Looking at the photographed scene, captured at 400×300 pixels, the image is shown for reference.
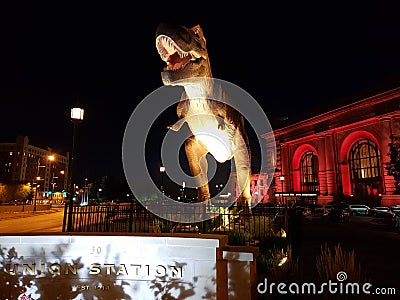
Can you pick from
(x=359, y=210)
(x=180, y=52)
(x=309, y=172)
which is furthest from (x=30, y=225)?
(x=309, y=172)

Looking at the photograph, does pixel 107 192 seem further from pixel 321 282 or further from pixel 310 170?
pixel 321 282

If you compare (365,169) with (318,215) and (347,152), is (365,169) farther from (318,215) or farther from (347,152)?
(318,215)

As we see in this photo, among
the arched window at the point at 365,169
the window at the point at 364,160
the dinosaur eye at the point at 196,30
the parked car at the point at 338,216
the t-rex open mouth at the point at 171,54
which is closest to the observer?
the t-rex open mouth at the point at 171,54

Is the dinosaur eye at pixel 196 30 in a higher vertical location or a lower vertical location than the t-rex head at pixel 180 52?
higher

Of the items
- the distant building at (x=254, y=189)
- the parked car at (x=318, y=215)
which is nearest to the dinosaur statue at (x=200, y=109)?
the distant building at (x=254, y=189)

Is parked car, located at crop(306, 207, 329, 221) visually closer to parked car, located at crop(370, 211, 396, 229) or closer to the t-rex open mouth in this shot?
parked car, located at crop(370, 211, 396, 229)

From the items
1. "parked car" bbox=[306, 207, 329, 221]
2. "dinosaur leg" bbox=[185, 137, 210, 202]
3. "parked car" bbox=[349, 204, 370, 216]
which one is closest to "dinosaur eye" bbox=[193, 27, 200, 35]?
"dinosaur leg" bbox=[185, 137, 210, 202]

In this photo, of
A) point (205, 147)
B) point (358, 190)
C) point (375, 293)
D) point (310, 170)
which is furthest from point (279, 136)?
point (375, 293)

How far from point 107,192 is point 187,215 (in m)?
65.8

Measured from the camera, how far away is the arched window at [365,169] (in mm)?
41859

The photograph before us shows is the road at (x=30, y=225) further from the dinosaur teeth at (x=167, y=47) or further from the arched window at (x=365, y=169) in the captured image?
the arched window at (x=365, y=169)

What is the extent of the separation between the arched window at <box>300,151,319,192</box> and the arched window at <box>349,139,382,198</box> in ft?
24.2

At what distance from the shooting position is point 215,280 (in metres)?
5.76

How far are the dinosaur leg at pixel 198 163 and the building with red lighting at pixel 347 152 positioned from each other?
28.4m
